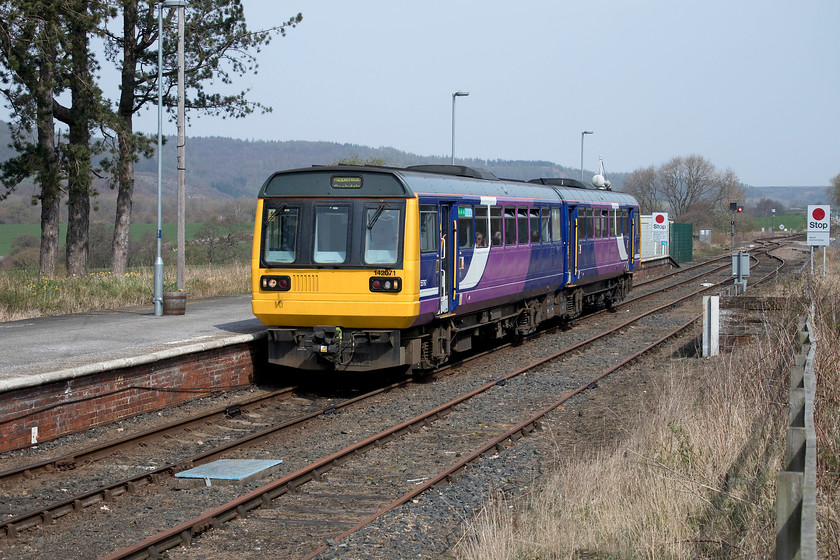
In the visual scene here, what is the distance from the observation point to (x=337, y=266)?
483 inches

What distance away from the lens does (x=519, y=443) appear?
32.7 ft

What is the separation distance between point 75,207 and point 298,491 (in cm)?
2078

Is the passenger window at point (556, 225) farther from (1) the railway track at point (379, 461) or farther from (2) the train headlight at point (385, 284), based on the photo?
(2) the train headlight at point (385, 284)

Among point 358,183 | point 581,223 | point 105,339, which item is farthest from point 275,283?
point 581,223

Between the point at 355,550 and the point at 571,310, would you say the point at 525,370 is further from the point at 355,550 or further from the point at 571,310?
the point at 355,550

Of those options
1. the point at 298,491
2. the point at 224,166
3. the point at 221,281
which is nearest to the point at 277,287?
the point at 298,491

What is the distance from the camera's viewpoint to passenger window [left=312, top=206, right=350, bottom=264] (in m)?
12.3

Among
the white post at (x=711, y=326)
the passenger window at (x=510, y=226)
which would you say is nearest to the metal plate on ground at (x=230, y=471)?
the passenger window at (x=510, y=226)

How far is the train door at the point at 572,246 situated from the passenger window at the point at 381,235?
825 cm

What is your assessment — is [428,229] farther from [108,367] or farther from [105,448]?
[105,448]

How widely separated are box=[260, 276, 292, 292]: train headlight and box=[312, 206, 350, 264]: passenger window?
20.1 inches

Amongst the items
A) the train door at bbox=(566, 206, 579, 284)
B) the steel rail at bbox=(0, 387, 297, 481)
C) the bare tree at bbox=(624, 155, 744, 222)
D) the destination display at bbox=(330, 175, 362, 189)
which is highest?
the bare tree at bbox=(624, 155, 744, 222)

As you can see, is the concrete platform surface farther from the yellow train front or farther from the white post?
the white post

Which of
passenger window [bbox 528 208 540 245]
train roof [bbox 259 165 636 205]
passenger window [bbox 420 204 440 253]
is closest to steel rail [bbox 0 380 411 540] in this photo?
passenger window [bbox 420 204 440 253]
